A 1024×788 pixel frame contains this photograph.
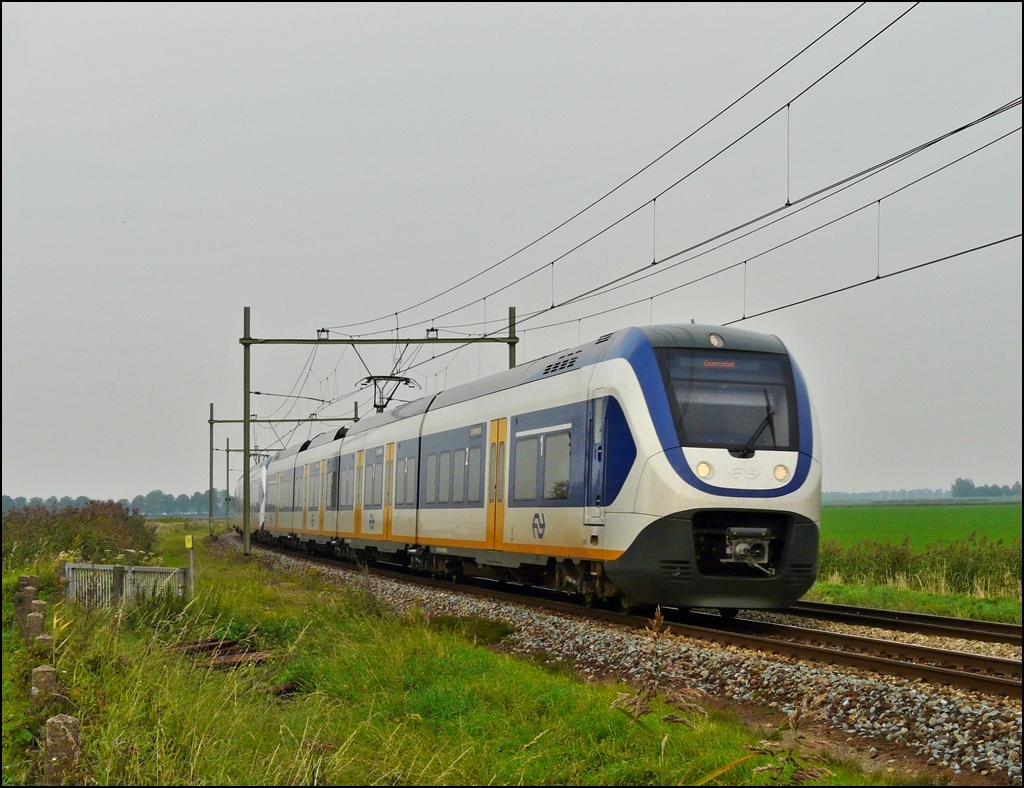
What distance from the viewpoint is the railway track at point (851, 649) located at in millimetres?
8852

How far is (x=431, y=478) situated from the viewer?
854 inches

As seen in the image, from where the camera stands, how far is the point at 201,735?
22.4 ft

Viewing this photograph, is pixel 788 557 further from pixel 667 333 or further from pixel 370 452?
pixel 370 452

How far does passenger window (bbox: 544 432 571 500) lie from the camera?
14.8 m

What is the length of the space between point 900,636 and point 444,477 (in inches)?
387

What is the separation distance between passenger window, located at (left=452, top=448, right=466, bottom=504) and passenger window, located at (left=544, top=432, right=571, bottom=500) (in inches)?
159

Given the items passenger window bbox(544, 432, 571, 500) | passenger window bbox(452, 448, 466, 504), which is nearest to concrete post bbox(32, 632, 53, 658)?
passenger window bbox(544, 432, 571, 500)

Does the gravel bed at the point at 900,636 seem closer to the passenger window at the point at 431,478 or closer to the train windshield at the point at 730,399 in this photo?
the train windshield at the point at 730,399

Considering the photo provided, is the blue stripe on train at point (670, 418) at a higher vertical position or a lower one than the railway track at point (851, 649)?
higher

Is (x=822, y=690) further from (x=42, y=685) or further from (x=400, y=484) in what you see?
(x=400, y=484)

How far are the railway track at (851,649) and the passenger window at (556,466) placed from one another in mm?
1532

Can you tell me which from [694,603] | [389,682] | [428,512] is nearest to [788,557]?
[694,603]

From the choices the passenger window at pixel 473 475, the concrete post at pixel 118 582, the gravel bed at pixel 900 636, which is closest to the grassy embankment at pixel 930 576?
the gravel bed at pixel 900 636

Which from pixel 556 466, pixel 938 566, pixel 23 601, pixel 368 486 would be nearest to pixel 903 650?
pixel 556 466
